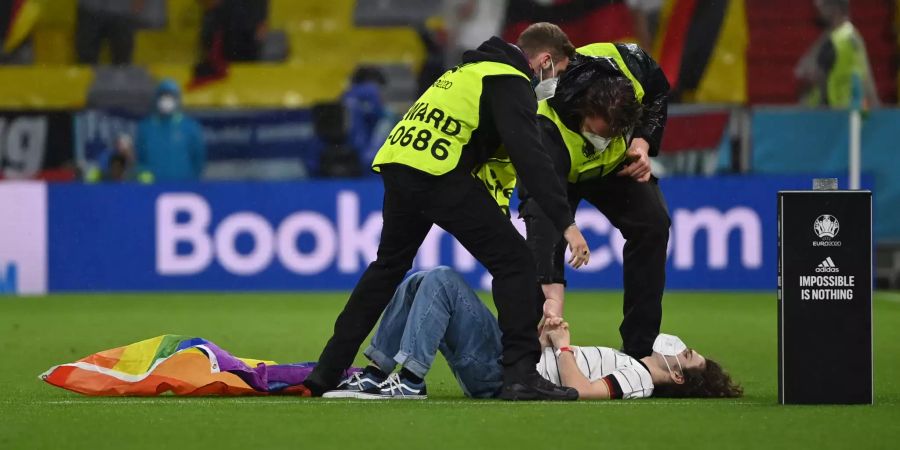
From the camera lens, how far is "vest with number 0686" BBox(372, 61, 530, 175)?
21.4 ft

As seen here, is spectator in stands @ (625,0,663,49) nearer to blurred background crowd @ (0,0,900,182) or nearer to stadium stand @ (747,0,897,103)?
blurred background crowd @ (0,0,900,182)

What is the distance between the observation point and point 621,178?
762 centimetres

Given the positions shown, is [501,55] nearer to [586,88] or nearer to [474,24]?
[586,88]

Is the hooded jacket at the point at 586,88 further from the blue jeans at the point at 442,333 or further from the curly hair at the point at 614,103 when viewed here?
the blue jeans at the point at 442,333

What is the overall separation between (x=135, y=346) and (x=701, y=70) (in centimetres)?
1128

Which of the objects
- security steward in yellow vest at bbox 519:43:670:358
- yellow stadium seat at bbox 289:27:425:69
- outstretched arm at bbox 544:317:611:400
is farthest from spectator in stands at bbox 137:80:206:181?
outstretched arm at bbox 544:317:611:400

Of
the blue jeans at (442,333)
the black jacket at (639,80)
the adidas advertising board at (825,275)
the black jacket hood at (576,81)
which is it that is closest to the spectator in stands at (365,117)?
the black jacket at (639,80)

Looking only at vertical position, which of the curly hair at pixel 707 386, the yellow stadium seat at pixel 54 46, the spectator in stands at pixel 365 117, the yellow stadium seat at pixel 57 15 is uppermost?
the yellow stadium seat at pixel 57 15

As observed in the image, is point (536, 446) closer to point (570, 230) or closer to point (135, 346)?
point (570, 230)

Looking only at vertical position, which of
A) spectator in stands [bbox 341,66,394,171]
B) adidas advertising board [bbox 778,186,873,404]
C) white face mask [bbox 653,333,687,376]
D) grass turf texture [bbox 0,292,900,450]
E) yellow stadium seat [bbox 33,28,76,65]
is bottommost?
grass turf texture [bbox 0,292,900,450]

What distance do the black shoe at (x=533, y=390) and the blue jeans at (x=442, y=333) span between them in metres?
0.21

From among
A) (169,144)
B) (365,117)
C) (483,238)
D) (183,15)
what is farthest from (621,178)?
(183,15)

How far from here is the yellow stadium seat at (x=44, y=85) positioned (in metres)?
17.9

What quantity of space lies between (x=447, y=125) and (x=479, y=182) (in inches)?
11.9
